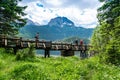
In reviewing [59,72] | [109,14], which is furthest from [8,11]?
[59,72]

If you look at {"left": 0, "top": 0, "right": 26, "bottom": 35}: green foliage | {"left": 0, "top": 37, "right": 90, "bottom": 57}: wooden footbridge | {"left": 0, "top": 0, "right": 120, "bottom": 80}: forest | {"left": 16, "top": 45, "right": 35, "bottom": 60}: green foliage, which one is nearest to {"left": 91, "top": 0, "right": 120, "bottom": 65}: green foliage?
{"left": 0, "top": 0, "right": 120, "bottom": 80}: forest

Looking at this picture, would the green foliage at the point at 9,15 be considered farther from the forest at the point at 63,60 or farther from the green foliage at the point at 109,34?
the green foliage at the point at 109,34

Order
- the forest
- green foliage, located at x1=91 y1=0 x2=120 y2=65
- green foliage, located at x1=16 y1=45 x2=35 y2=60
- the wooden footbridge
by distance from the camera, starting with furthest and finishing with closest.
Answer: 1. the wooden footbridge
2. green foliage, located at x1=91 y1=0 x2=120 y2=65
3. green foliage, located at x1=16 y1=45 x2=35 y2=60
4. the forest

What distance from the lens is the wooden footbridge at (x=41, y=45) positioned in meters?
30.9

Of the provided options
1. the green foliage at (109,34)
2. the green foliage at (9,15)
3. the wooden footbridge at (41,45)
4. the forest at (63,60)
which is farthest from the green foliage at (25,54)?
the green foliage at (9,15)

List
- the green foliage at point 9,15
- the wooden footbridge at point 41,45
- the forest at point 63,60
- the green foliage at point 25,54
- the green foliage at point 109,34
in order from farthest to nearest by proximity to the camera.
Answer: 1. the green foliage at point 9,15
2. the wooden footbridge at point 41,45
3. the green foliage at point 109,34
4. the green foliage at point 25,54
5. the forest at point 63,60

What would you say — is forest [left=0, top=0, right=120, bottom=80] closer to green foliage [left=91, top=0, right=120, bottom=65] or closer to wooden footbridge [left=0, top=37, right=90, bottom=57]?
green foliage [left=91, top=0, right=120, bottom=65]

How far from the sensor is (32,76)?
14281mm

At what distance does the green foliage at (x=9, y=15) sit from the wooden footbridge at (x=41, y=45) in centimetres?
569

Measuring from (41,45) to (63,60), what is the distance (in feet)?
29.2

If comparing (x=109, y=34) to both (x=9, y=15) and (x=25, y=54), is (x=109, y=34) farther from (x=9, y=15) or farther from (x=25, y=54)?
(x=9, y=15)

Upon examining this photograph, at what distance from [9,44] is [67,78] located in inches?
686

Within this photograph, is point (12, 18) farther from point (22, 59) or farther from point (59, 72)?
point (59, 72)

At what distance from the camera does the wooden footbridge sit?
3090cm
